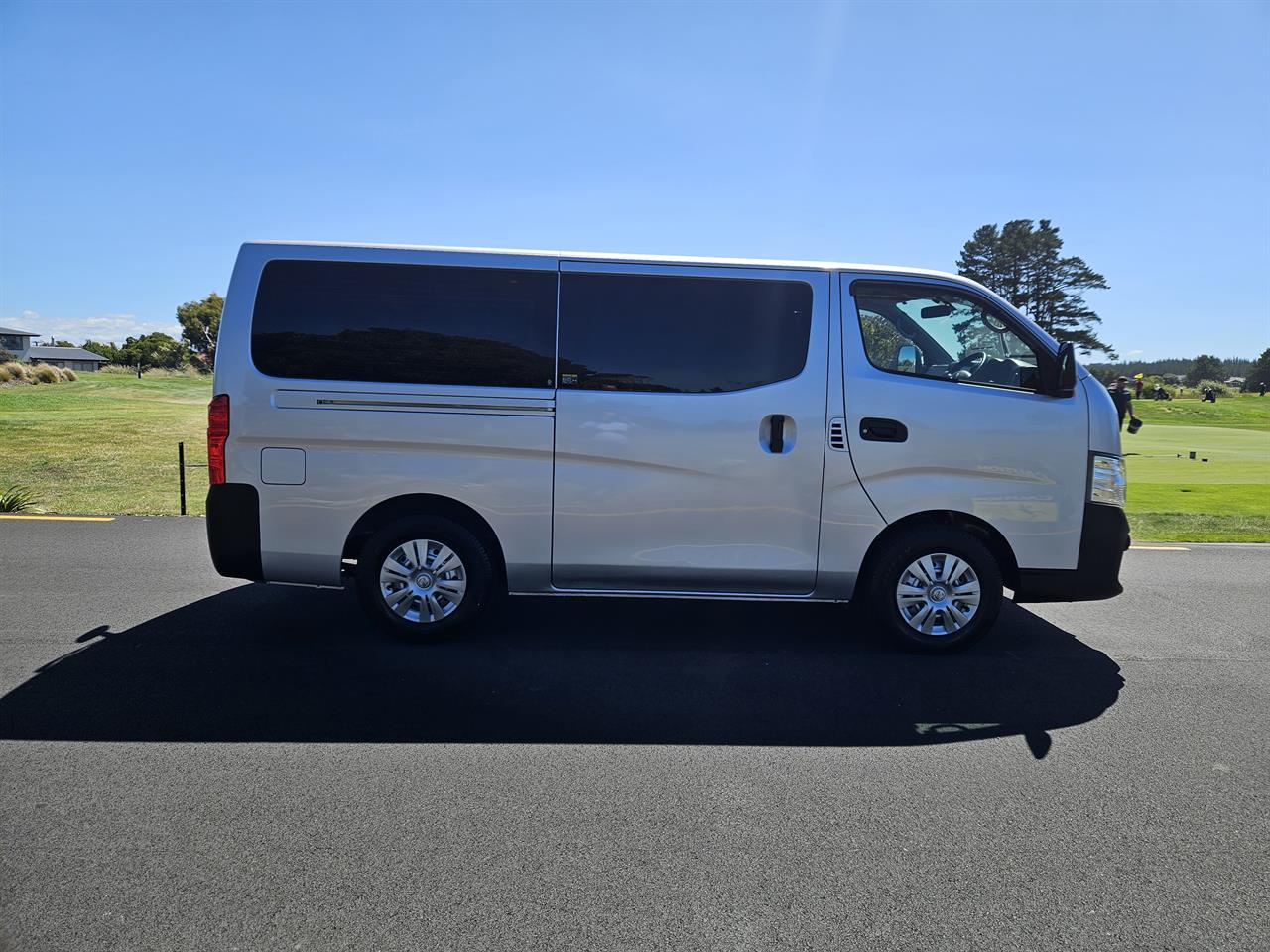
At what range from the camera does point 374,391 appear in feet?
16.8

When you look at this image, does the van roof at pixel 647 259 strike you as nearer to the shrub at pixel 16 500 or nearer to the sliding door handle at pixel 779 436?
the sliding door handle at pixel 779 436

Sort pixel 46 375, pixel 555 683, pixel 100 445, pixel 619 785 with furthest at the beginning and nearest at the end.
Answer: pixel 46 375 < pixel 100 445 < pixel 555 683 < pixel 619 785

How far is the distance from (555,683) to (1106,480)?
→ 343 centimetres

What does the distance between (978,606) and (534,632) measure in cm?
272

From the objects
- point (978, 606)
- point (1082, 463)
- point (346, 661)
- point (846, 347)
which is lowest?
point (346, 661)

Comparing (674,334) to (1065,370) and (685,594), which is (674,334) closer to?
(685,594)

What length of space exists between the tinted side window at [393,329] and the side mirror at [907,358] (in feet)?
6.68

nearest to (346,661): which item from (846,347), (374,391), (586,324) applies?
(374,391)

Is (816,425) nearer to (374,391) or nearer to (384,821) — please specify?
(374,391)

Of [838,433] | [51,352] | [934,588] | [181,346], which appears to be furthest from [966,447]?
[51,352]

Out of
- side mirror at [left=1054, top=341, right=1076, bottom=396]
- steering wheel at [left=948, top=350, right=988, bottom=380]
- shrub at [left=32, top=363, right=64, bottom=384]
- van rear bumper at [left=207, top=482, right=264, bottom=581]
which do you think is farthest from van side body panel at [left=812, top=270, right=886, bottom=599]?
shrub at [left=32, top=363, right=64, bottom=384]

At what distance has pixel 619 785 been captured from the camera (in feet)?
11.4

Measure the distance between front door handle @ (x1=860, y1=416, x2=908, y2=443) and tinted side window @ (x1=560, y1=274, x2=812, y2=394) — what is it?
1.66 ft

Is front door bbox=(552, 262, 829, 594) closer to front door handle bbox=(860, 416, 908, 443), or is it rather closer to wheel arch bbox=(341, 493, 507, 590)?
front door handle bbox=(860, 416, 908, 443)
